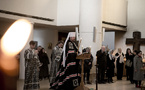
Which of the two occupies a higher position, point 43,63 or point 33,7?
point 33,7

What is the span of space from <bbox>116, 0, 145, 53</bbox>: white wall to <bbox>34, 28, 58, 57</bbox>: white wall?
204 inches

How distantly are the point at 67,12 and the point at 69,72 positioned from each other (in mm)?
7012

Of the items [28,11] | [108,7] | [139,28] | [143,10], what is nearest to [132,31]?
[139,28]

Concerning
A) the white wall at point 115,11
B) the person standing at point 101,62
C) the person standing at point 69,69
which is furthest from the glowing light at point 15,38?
the white wall at point 115,11

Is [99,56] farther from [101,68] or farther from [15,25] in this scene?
[15,25]

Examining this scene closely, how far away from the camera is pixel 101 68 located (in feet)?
40.6

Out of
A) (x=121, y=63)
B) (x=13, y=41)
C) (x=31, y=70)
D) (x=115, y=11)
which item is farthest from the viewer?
(x=115, y=11)

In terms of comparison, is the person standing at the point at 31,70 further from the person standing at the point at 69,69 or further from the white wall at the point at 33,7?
the white wall at the point at 33,7

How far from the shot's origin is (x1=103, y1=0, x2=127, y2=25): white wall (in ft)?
51.6

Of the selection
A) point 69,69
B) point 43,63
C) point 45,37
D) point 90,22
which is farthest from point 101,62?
point 45,37

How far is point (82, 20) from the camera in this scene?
43.6 feet

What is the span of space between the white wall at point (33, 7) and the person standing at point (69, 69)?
15.0ft

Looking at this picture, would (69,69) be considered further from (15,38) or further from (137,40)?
(137,40)

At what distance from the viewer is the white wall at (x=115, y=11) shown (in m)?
15.7
